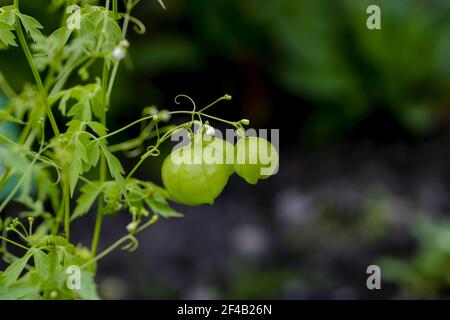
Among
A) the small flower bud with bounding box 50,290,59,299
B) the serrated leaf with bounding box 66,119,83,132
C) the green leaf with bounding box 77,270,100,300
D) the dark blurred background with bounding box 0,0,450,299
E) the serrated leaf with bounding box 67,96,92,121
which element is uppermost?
the dark blurred background with bounding box 0,0,450,299

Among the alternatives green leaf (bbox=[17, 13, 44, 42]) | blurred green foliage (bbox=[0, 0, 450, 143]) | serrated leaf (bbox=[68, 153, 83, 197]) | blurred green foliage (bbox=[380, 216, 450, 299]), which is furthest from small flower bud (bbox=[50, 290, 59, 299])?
blurred green foliage (bbox=[0, 0, 450, 143])

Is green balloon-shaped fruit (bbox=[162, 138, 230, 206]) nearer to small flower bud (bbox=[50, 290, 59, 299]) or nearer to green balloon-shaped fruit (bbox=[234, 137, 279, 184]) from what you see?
green balloon-shaped fruit (bbox=[234, 137, 279, 184])

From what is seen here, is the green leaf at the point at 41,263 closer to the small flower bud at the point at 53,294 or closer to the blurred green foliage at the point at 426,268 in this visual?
the small flower bud at the point at 53,294

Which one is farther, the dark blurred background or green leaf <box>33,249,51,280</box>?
the dark blurred background

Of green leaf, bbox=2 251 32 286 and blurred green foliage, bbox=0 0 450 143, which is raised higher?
blurred green foliage, bbox=0 0 450 143

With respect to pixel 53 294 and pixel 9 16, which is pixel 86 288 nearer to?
pixel 53 294

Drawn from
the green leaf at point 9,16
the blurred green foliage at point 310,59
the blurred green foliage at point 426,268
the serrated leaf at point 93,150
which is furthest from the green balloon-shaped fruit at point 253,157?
the blurred green foliage at point 310,59

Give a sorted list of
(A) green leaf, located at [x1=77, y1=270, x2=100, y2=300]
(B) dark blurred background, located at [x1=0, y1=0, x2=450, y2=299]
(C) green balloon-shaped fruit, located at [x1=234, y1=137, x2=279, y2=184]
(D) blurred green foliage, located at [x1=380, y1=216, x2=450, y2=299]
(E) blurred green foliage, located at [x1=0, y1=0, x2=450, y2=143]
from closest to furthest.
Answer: (C) green balloon-shaped fruit, located at [x1=234, y1=137, x2=279, y2=184]
(A) green leaf, located at [x1=77, y1=270, x2=100, y2=300]
(D) blurred green foliage, located at [x1=380, y1=216, x2=450, y2=299]
(B) dark blurred background, located at [x1=0, y1=0, x2=450, y2=299]
(E) blurred green foliage, located at [x1=0, y1=0, x2=450, y2=143]

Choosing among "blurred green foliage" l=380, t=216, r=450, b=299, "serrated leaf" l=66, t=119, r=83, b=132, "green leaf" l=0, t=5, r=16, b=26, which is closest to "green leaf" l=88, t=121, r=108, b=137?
"serrated leaf" l=66, t=119, r=83, b=132

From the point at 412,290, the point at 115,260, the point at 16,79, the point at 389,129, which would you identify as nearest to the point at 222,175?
the point at 412,290

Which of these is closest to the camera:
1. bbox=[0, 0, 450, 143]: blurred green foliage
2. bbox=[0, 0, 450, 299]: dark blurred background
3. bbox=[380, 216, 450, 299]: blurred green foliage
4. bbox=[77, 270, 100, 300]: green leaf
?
bbox=[77, 270, 100, 300]: green leaf
